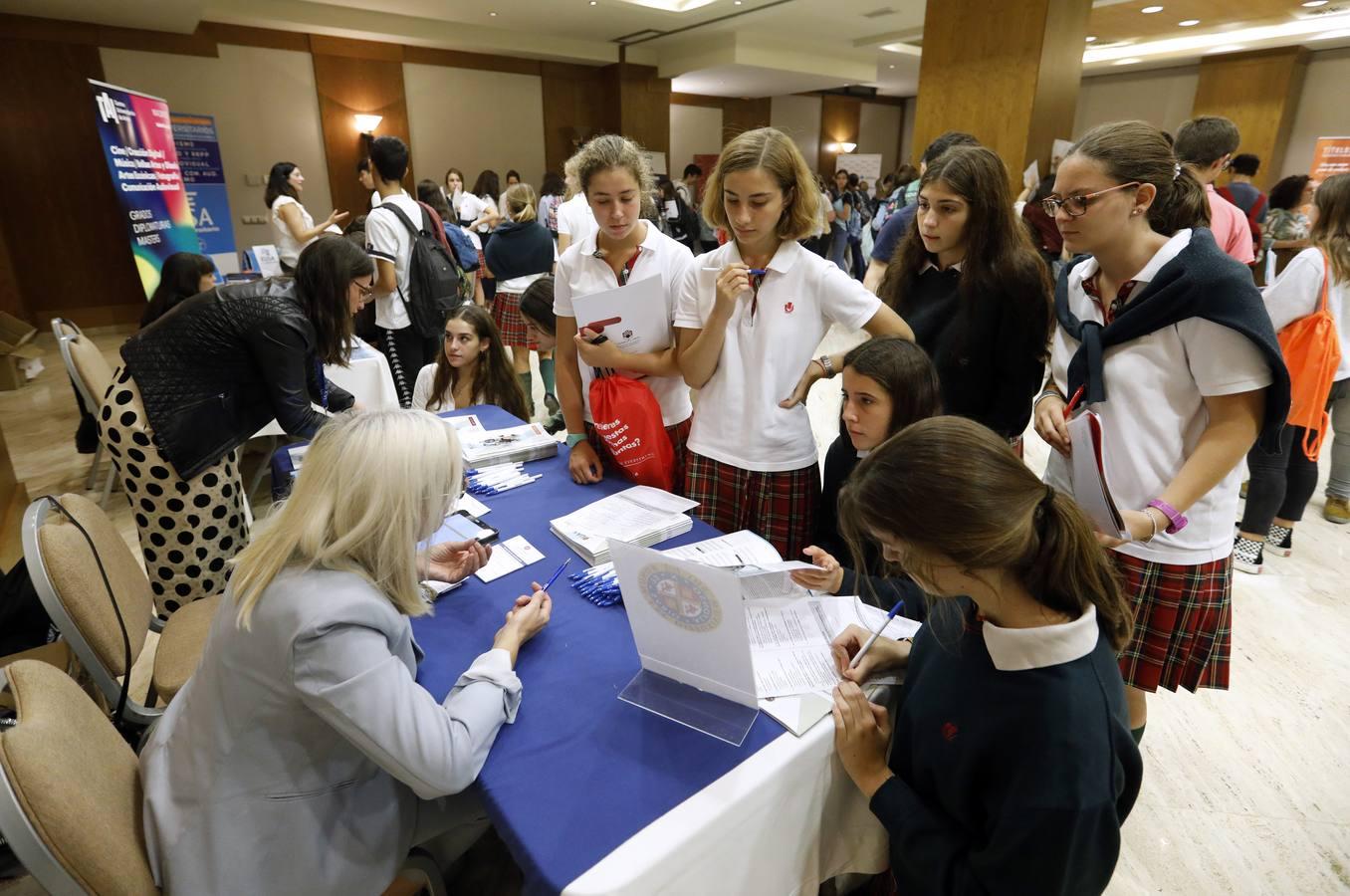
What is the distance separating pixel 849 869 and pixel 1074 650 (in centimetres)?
52

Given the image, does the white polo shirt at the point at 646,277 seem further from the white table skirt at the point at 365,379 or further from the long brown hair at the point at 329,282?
the white table skirt at the point at 365,379

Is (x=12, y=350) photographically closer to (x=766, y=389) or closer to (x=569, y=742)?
(x=766, y=389)

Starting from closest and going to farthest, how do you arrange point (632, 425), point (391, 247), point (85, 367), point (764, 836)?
point (764, 836) → point (632, 425) → point (85, 367) → point (391, 247)

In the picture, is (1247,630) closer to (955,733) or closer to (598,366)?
(955,733)

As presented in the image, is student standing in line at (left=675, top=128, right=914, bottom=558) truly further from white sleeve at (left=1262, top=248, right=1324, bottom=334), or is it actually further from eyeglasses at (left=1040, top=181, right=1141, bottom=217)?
white sleeve at (left=1262, top=248, right=1324, bottom=334)

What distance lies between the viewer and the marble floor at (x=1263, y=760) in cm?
162

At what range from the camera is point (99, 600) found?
1388mm

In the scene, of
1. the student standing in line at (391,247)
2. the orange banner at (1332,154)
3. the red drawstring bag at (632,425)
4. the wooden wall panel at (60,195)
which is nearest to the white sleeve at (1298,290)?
the red drawstring bag at (632,425)

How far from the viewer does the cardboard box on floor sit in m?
4.92

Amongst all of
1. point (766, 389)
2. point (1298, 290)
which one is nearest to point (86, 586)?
point (766, 389)

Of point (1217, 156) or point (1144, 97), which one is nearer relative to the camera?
point (1217, 156)

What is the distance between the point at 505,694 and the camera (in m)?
1.06

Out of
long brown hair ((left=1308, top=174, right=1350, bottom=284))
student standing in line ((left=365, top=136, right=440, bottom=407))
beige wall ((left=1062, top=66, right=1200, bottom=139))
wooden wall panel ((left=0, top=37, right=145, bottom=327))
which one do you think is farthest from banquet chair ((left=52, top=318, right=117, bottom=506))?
beige wall ((left=1062, top=66, right=1200, bottom=139))

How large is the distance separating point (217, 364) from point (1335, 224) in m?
3.68
